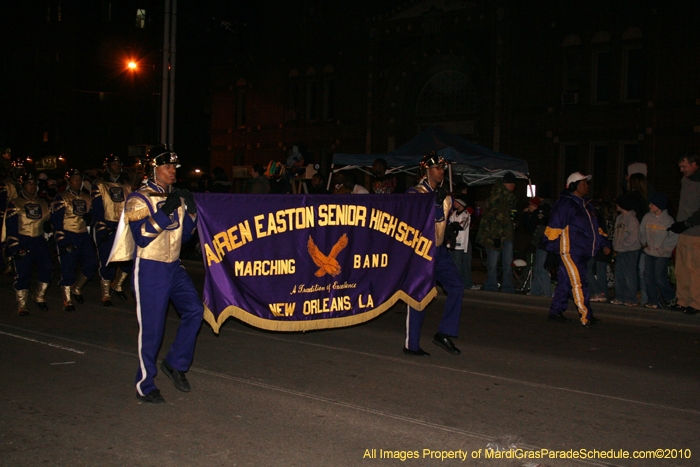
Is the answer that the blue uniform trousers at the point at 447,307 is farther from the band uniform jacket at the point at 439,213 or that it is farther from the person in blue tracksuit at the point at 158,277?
the person in blue tracksuit at the point at 158,277

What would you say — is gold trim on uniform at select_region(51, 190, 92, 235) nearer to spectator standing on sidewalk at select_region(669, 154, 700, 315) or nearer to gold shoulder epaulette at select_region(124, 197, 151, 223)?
gold shoulder epaulette at select_region(124, 197, 151, 223)

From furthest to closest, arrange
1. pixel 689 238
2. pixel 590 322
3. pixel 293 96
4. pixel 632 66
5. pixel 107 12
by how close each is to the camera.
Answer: pixel 107 12 < pixel 293 96 < pixel 632 66 < pixel 689 238 < pixel 590 322

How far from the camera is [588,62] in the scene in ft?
69.5

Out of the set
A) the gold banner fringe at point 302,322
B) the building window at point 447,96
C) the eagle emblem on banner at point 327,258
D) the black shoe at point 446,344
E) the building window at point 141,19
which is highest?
the building window at point 141,19

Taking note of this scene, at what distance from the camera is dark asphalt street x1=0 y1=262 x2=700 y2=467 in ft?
14.4

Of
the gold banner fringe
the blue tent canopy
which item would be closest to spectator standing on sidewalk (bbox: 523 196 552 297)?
the blue tent canopy

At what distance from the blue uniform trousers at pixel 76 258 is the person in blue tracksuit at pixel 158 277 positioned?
492 centimetres

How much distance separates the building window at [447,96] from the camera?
2384cm

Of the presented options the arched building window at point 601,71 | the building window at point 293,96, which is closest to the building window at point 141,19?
the building window at point 293,96

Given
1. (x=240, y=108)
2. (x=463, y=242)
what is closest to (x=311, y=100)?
(x=240, y=108)

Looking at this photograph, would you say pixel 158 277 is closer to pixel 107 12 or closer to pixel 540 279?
pixel 540 279

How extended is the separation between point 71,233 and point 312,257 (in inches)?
203

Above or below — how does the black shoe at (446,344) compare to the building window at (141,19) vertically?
below

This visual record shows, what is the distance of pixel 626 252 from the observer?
10.9 metres
